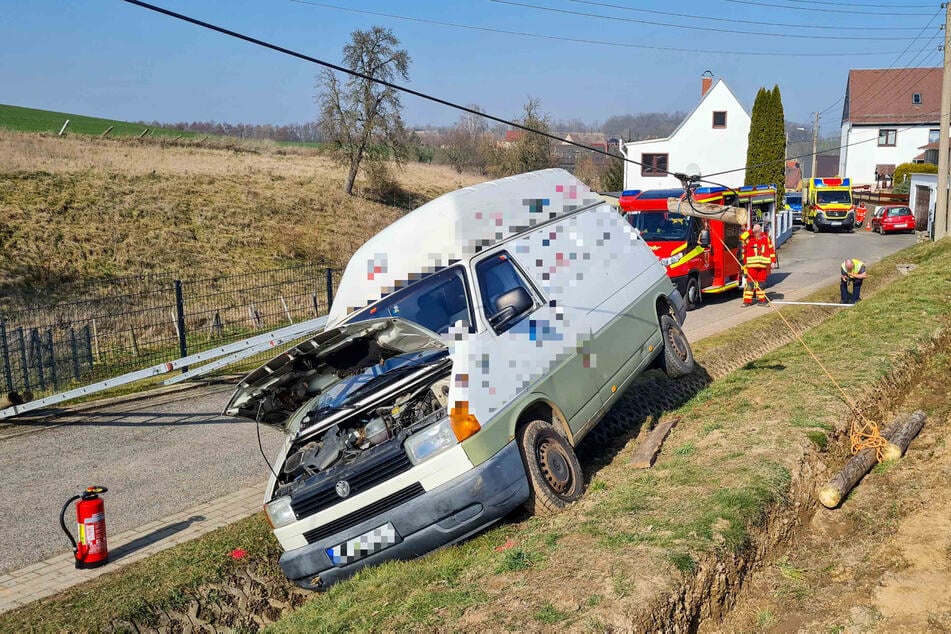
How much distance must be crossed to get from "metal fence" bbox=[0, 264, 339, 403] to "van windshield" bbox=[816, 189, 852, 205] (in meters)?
35.0

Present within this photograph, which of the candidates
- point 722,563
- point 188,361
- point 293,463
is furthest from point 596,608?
point 188,361

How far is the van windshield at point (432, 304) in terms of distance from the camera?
23.2 feet

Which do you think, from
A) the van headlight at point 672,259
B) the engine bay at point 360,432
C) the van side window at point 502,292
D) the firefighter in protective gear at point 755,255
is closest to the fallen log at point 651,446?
the van side window at point 502,292

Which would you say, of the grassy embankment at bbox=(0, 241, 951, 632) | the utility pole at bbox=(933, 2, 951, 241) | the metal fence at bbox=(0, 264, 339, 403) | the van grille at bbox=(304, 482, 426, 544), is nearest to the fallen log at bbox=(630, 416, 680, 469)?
the grassy embankment at bbox=(0, 241, 951, 632)

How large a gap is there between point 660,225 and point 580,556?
50.2 feet

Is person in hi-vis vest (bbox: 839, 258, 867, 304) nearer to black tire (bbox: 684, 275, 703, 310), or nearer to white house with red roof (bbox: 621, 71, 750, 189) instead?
black tire (bbox: 684, 275, 703, 310)

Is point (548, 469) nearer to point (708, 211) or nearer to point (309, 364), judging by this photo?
point (309, 364)

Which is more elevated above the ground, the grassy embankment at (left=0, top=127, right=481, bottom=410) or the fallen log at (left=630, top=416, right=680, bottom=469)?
the grassy embankment at (left=0, top=127, right=481, bottom=410)

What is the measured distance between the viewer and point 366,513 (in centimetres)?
607

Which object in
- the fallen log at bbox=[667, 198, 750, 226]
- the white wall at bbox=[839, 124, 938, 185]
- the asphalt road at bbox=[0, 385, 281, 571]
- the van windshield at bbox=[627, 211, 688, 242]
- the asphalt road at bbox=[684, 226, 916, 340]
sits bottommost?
the asphalt road at bbox=[684, 226, 916, 340]

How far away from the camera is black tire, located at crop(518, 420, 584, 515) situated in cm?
644

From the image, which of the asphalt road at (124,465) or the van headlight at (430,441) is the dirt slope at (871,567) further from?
the asphalt road at (124,465)

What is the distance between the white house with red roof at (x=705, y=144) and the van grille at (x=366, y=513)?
159ft

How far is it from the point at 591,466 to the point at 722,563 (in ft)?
8.56
